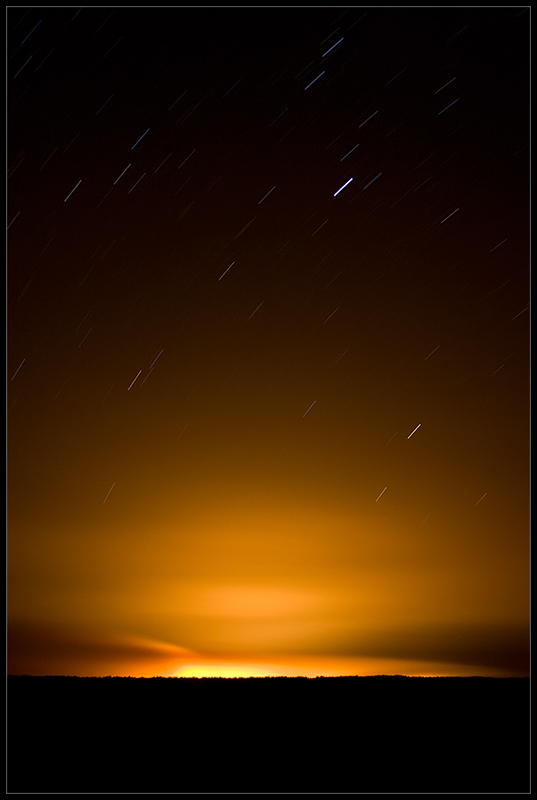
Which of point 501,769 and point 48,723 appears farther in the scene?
point 48,723

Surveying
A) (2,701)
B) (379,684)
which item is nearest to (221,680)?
(379,684)

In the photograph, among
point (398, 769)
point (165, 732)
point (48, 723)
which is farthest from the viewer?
point (48, 723)

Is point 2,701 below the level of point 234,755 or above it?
above

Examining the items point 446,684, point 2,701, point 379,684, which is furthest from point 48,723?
point 446,684

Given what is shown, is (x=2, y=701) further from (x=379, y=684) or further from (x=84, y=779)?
(x=379, y=684)

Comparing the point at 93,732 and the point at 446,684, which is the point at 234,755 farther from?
the point at 446,684

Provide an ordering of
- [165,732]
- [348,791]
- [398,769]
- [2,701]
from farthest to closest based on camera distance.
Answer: [165,732] < [398,769] < [348,791] < [2,701]
